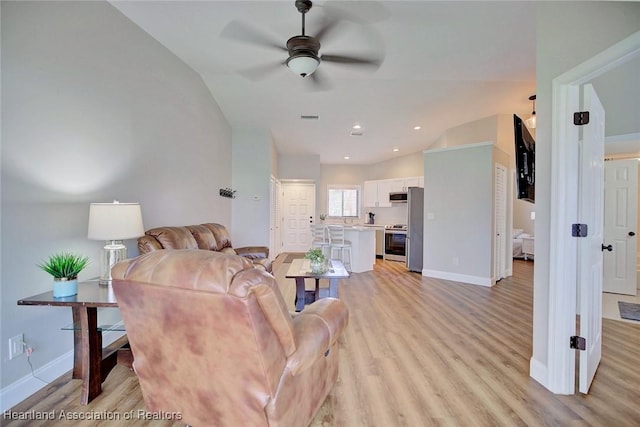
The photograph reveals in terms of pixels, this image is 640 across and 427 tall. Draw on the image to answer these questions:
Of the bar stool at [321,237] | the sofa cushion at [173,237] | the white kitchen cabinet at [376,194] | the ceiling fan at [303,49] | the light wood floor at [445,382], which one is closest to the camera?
the light wood floor at [445,382]

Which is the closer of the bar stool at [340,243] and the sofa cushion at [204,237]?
the sofa cushion at [204,237]

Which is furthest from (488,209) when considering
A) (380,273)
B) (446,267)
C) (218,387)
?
(218,387)

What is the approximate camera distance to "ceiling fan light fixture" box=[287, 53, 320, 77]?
236 centimetres

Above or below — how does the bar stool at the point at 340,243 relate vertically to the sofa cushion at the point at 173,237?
below

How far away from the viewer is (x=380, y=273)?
18.3 ft

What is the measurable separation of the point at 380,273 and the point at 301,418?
441 cm

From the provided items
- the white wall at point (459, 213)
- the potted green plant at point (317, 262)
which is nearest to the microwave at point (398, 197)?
the white wall at point (459, 213)

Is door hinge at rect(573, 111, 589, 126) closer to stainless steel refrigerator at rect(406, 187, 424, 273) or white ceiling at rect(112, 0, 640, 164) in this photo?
white ceiling at rect(112, 0, 640, 164)

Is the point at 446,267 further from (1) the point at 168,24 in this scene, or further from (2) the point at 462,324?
(1) the point at 168,24

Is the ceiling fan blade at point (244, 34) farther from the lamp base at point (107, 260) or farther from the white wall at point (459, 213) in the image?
the white wall at point (459, 213)

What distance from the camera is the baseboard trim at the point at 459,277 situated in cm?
459

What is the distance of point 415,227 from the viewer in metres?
5.77

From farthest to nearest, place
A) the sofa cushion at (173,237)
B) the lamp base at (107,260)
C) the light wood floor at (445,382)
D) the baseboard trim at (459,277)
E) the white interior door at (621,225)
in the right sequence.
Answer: the baseboard trim at (459,277) < the white interior door at (621,225) < the sofa cushion at (173,237) < the lamp base at (107,260) < the light wood floor at (445,382)

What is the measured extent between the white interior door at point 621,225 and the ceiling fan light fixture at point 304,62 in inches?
181
